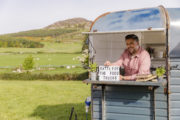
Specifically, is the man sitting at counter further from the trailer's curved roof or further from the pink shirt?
the trailer's curved roof

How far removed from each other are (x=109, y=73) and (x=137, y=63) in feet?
2.20

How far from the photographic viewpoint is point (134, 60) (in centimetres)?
637

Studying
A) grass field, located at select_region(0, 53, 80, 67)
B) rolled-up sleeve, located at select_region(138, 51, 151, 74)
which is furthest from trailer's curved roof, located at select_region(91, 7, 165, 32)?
grass field, located at select_region(0, 53, 80, 67)

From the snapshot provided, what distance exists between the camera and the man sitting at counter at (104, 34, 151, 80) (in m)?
6.13

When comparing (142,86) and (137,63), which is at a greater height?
(137,63)

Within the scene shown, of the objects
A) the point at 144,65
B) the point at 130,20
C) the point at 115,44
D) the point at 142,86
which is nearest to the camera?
the point at 144,65

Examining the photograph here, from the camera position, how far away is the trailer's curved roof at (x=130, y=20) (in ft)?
21.5

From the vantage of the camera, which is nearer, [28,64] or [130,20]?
[130,20]

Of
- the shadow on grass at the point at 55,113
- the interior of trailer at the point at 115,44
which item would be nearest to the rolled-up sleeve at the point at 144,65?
the interior of trailer at the point at 115,44

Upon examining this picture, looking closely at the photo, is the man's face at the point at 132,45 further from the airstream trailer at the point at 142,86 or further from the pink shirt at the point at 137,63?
the airstream trailer at the point at 142,86

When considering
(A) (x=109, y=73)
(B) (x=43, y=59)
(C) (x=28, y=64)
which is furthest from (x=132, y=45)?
(B) (x=43, y=59)

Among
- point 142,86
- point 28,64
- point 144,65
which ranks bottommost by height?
point 28,64

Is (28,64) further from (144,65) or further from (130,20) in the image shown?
(144,65)

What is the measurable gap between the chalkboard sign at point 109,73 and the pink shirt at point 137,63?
364mm
